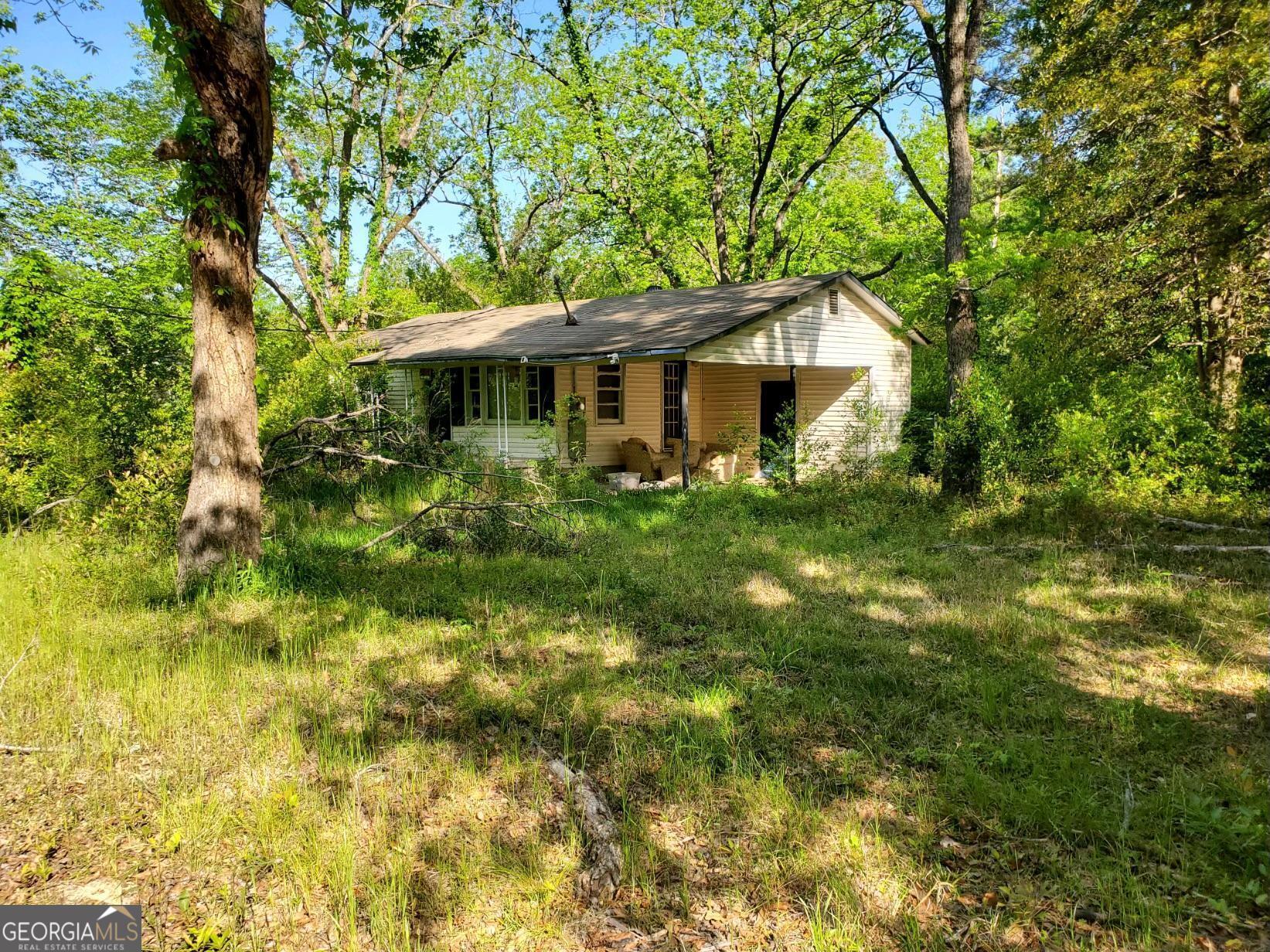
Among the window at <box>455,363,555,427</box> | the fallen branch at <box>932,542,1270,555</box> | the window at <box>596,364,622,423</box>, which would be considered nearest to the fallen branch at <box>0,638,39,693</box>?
the fallen branch at <box>932,542,1270,555</box>

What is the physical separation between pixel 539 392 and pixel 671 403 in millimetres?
3432

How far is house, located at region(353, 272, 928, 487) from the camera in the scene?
15453mm

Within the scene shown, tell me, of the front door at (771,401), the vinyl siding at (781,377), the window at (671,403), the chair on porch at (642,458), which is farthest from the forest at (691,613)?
the window at (671,403)

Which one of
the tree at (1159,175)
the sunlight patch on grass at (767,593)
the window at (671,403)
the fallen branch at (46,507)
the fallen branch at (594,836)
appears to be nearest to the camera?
the fallen branch at (594,836)

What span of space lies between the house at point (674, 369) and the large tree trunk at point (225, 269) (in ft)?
25.7

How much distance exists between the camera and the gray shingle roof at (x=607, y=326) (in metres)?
14.1

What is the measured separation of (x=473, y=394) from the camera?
750 inches

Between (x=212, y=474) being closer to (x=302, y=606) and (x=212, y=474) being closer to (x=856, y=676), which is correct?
(x=302, y=606)

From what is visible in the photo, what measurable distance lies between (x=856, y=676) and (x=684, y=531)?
506cm

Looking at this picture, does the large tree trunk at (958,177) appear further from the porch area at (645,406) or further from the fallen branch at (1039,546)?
the fallen branch at (1039,546)

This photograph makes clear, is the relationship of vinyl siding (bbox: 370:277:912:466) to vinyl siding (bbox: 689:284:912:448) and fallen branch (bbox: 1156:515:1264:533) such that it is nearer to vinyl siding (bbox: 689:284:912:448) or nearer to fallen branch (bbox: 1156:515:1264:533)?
vinyl siding (bbox: 689:284:912:448)

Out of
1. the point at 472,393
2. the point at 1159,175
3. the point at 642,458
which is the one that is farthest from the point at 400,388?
→ the point at 1159,175

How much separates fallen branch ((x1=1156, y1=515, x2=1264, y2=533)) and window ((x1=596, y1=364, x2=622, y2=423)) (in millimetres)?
11220

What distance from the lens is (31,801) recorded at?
11.5 ft
